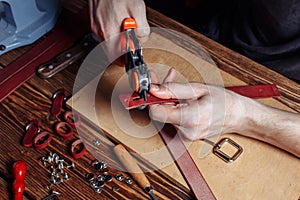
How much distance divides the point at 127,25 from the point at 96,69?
147 millimetres

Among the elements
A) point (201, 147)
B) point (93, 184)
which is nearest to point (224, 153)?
point (201, 147)

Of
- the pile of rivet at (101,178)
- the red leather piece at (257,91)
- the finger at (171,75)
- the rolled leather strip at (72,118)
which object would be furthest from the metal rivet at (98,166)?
the red leather piece at (257,91)

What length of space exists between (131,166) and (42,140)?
0.61 feet

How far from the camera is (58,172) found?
31.7 inches

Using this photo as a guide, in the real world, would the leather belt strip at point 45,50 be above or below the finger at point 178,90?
below

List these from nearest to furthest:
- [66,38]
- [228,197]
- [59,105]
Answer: [228,197], [59,105], [66,38]

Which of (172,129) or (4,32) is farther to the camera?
(4,32)

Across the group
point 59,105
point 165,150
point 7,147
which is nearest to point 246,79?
point 165,150

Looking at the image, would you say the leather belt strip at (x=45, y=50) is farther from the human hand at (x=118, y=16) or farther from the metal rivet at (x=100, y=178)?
the metal rivet at (x=100, y=178)

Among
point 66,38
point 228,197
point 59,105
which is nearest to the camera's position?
point 228,197

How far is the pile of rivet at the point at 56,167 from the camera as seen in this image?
2.61 ft

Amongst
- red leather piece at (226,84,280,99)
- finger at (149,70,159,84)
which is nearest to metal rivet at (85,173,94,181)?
finger at (149,70,159,84)

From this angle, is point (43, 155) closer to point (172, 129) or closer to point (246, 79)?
point (172, 129)

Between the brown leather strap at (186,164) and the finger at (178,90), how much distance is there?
0.08 meters
